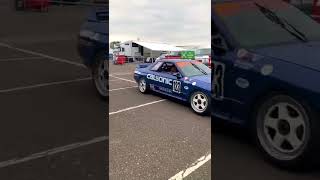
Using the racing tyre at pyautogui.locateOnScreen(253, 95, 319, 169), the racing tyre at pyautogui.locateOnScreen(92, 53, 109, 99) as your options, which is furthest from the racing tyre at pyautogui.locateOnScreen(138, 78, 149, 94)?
the racing tyre at pyautogui.locateOnScreen(253, 95, 319, 169)

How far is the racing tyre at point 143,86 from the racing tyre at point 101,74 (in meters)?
0.11

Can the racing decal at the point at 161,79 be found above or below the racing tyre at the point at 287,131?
above

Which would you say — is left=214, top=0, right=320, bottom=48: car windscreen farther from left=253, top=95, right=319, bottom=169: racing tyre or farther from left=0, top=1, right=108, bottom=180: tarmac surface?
left=0, top=1, right=108, bottom=180: tarmac surface

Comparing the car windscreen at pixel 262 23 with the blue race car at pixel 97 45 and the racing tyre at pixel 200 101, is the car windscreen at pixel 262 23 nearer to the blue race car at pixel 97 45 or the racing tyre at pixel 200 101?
the racing tyre at pixel 200 101

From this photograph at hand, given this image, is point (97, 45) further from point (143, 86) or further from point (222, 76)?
point (222, 76)

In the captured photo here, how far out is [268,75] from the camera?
0.83 m

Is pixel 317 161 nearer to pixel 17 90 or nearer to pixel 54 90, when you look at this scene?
pixel 54 90

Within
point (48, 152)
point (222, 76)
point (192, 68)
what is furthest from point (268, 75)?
point (48, 152)

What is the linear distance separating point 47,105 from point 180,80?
541mm

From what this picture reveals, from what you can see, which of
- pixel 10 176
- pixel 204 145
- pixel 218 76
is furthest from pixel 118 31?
pixel 10 176

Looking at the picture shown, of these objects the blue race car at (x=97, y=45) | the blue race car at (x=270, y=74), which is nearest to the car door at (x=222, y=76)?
the blue race car at (x=270, y=74)

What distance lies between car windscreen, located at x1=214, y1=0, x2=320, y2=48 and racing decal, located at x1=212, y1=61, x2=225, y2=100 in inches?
3.7

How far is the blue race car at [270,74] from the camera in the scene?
2.65 feet

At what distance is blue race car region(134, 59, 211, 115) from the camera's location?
98cm
